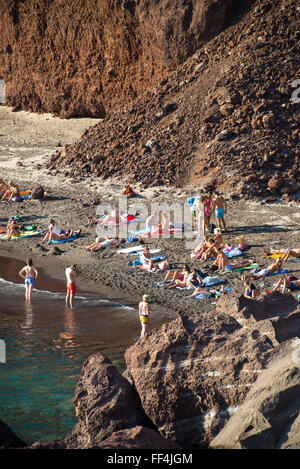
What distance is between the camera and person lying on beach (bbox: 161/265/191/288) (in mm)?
17141

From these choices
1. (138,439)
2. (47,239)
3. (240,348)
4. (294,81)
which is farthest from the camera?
(294,81)

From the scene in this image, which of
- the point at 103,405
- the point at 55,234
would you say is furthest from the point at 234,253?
the point at 103,405

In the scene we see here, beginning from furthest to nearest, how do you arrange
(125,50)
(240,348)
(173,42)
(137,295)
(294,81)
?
1. (125,50)
2. (173,42)
3. (294,81)
4. (137,295)
5. (240,348)

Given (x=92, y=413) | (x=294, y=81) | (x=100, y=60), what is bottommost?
(x=92, y=413)

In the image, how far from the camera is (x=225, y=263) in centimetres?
1780

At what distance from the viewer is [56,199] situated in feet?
84.1

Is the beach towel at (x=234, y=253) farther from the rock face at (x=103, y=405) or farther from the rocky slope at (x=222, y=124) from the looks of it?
the rock face at (x=103, y=405)

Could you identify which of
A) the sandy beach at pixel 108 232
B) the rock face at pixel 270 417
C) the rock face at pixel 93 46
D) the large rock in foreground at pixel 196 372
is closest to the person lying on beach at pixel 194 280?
the sandy beach at pixel 108 232

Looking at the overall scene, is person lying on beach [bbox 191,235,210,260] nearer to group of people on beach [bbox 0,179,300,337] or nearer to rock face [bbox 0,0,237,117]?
group of people on beach [bbox 0,179,300,337]

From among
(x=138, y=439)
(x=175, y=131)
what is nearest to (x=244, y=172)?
(x=175, y=131)

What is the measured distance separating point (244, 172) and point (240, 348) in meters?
14.4

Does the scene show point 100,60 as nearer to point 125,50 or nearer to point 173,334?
point 125,50

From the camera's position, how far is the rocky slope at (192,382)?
8.65 meters

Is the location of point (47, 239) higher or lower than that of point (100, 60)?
lower
